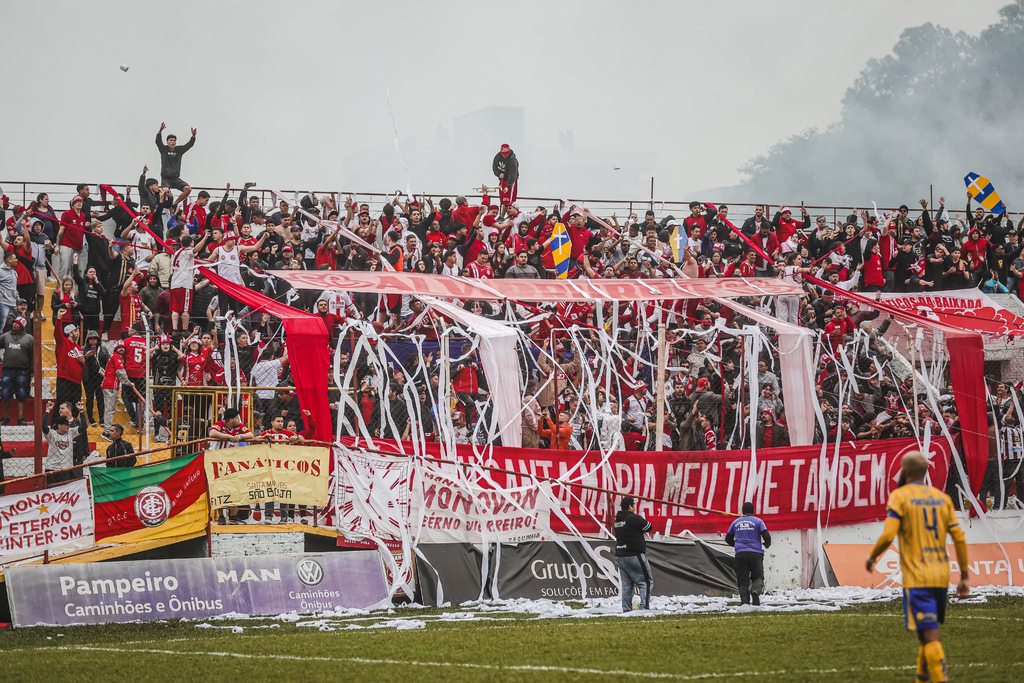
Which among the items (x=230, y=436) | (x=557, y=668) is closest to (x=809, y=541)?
(x=557, y=668)

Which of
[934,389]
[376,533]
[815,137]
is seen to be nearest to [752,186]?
[815,137]

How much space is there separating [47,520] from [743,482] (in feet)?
30.0

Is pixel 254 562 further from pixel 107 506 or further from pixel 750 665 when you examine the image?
pixel 750 665

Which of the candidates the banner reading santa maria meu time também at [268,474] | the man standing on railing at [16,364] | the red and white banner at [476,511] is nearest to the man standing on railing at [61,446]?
the man standing on railing at [16,364]

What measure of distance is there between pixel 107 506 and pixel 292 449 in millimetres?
2261

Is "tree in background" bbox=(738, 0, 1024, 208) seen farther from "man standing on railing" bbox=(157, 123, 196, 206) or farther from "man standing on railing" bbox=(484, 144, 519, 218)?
"man standing on railing" bbox=(157, 123, 196, 206)

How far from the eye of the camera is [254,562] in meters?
13.0

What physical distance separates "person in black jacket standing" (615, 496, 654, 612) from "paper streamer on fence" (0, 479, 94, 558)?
6.40 metres

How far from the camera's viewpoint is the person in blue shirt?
1371 centimetres

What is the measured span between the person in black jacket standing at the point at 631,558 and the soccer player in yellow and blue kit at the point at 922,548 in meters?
5.77

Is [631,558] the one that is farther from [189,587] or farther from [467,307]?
[467,307]

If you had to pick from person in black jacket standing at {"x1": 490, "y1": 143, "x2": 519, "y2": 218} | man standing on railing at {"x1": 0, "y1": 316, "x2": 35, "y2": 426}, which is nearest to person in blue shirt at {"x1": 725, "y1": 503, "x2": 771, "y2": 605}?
person in black jacket standing at {"x1": 490, "y1": 143, "x2": 519, "y2": 218}

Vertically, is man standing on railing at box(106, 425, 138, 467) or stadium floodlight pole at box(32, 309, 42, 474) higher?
stadium floodlight pole at box(32, 309, 42, 474)

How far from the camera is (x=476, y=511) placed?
14.1m
